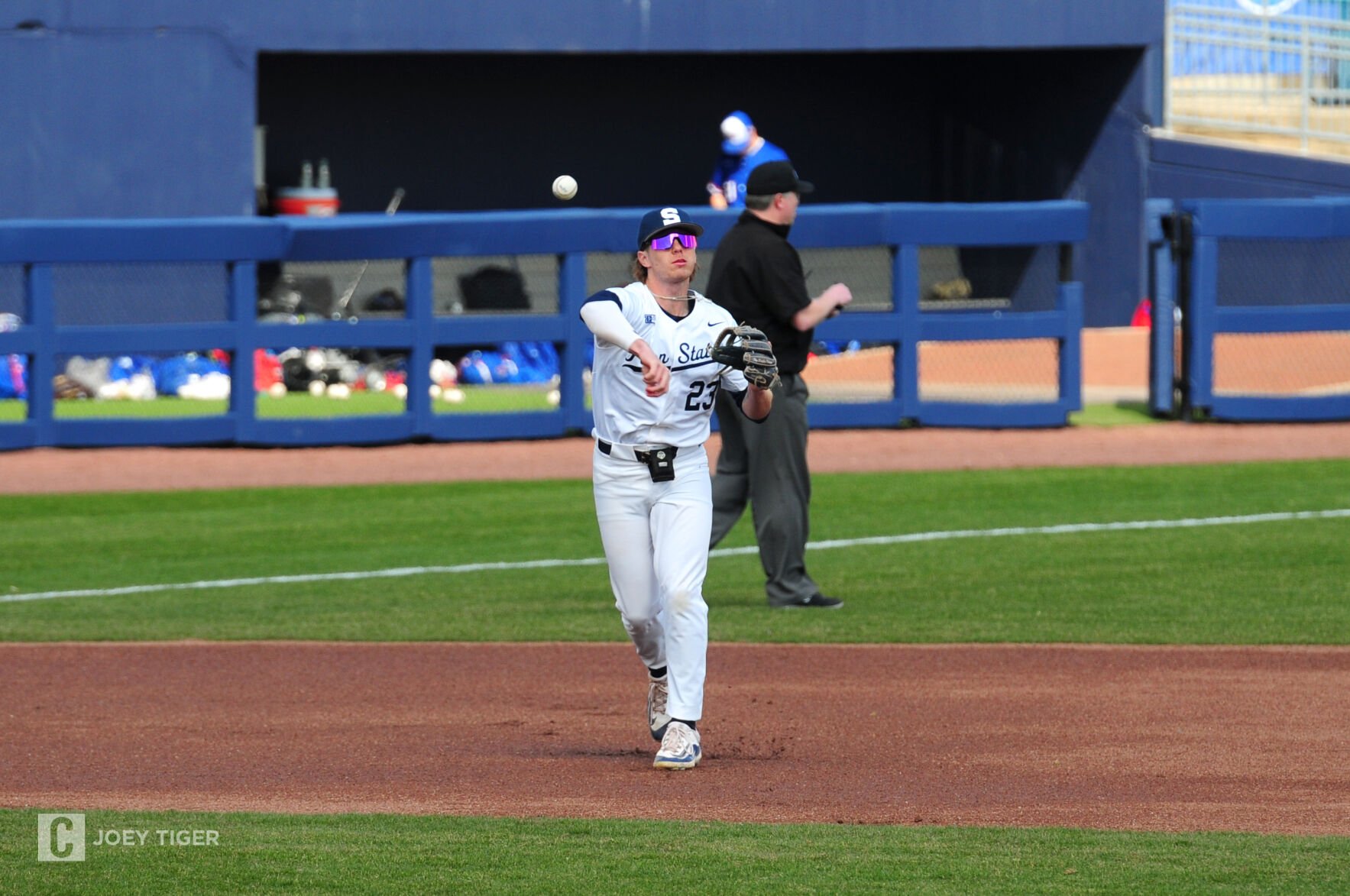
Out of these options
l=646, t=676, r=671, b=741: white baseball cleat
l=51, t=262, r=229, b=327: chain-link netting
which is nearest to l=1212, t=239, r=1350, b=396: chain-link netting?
l=51, t=262, r=229, b=327: chain-link netting

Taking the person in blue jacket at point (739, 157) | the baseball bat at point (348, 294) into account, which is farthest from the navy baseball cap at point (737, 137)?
the baseball bat at point (348, 294)

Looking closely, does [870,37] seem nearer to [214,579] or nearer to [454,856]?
[214,579]

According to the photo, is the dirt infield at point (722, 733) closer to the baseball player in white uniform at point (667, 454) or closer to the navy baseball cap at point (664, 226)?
the baseball player in white uniform at point (667, 454)

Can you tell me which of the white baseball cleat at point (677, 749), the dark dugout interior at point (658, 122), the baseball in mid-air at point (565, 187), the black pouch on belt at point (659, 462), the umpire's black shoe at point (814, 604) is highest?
the dark dugout interior at point (658, 122)

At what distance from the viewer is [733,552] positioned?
12141mm

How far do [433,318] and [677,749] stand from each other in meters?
10.1

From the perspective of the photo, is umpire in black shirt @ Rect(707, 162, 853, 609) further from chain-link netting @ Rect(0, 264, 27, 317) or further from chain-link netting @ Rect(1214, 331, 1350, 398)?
chain-link netting @ Rect(0, 264, 27, 317)

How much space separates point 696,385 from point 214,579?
539cm

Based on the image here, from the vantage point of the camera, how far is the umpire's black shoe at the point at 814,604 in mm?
10070

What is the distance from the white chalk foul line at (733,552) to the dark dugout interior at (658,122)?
1314 centimetres

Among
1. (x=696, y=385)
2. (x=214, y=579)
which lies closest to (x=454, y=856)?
(x=696, y=385)

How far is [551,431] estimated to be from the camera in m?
16.7

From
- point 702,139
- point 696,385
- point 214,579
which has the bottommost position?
point 214,579

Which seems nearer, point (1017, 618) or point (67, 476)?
point (1017, 618)
